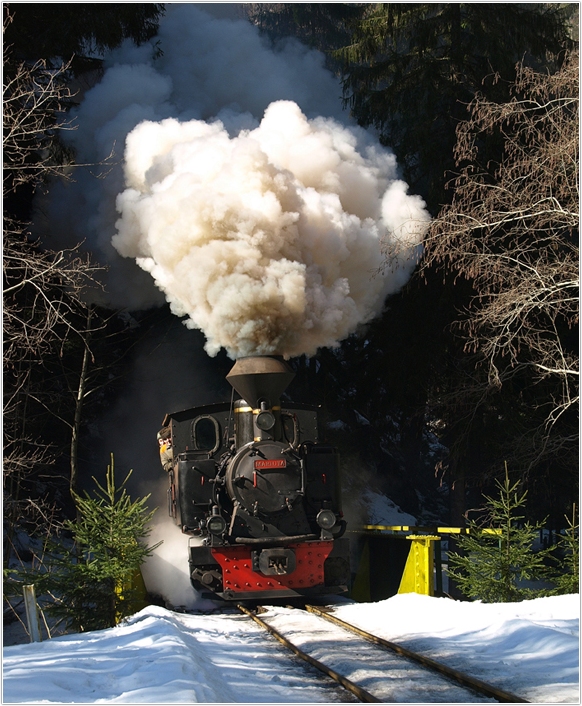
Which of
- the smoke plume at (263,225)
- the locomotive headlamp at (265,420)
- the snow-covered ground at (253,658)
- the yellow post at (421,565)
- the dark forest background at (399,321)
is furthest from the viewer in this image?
the dark forest background at (399,321)

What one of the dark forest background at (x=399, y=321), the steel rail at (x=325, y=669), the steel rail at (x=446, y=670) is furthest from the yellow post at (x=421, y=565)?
the steel rail at (x=325, y=669)

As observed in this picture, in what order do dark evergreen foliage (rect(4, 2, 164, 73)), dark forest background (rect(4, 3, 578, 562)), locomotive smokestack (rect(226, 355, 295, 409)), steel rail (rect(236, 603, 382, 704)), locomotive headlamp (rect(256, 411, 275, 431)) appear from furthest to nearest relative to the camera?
dark forest background (rect(4, 3, 578, 562)) → dark evergreen foliage (rect(4, 2, 164, 73)) → locomotive headlamp (rect(256, 411, 275, 431)) → locomotive smokestack (rect(226, 355, 295, 409)) → steel rail (rect(236, 603, 382, 704))

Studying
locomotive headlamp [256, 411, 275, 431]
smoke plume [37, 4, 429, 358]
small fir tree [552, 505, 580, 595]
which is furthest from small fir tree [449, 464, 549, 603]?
smoke plume [37, 4, 429, 358]

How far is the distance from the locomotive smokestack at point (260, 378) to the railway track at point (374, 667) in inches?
106

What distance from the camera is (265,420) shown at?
9672 mm

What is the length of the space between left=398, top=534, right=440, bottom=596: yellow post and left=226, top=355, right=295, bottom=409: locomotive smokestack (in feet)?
8.96

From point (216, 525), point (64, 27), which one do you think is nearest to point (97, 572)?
point (216, 525)

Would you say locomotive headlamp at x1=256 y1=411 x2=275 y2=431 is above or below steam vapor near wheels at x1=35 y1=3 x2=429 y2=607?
below

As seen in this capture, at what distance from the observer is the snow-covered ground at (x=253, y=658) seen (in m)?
4.89

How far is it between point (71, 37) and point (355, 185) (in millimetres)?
4702

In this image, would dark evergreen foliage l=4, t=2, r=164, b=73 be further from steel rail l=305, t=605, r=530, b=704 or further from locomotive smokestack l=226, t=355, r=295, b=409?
steel rail l=305, t=605, r=530, b=704

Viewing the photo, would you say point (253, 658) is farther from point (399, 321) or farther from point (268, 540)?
point (399, 321)

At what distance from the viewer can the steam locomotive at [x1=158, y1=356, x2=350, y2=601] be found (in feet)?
31.1

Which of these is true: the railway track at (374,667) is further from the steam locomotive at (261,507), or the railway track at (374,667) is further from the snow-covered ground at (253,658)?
the steam locomotive at (261,507)
